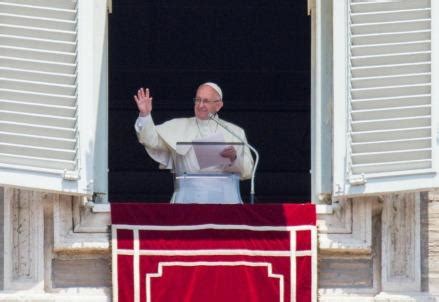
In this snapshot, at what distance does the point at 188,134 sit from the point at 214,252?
0.91 m

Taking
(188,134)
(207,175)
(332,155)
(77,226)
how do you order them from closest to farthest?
(77,226) < (332,155) < (207,175) < (188,134)

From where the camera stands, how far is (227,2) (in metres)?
17.4

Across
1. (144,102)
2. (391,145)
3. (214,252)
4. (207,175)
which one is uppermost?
(144,102)

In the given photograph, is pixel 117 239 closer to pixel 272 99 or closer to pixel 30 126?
pixel 30 126

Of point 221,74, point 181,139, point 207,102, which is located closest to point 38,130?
point 181,139

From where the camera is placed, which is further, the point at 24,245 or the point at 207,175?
the point at 207,175

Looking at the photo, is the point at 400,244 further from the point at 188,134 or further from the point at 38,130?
the point at 38,130

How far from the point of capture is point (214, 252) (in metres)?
14.4

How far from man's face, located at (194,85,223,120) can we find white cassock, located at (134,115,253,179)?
4cm

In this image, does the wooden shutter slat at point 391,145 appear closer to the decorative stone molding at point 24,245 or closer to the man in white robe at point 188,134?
the man in white robe at point 188,134

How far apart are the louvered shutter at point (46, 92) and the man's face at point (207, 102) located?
104cm

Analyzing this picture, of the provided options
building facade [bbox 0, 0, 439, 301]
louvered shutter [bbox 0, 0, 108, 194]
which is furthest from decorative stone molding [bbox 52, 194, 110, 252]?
louvered shutter [bbox 0, 0, 108, 194]

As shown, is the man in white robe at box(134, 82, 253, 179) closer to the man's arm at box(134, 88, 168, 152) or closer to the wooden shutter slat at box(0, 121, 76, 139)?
the man's arm at box(134, 88, 168, 152)

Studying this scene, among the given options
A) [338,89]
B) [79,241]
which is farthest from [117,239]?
[338,89]
